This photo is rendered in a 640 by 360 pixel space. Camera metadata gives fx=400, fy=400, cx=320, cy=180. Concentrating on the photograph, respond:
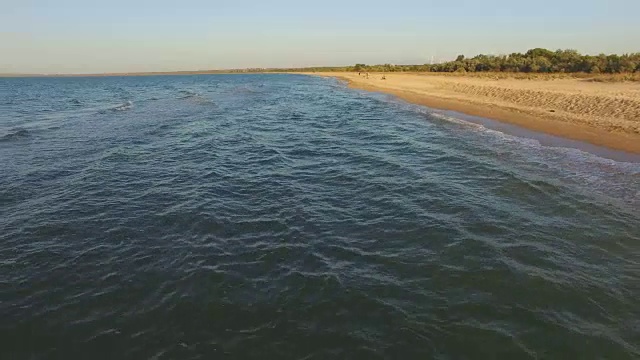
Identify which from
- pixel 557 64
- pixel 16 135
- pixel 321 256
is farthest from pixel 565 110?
pixel 557 64

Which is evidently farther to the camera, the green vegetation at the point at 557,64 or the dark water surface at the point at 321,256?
the green vegetation at the point at 557,64

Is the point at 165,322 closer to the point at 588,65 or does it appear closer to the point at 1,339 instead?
the point at 1,339

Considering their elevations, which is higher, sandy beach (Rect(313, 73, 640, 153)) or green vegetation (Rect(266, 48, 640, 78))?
green vegetation (Rect(266, 48, 640, 78))

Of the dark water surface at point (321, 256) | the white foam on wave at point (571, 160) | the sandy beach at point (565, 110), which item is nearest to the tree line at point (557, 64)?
the sandy beach at point (565, 110)

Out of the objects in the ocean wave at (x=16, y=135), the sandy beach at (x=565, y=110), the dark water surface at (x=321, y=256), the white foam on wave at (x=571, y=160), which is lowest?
the dark water surface at (x=321, y=256)

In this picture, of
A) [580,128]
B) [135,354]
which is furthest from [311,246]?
[580,128]

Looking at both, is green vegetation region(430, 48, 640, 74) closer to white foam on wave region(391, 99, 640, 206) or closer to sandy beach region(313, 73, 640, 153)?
sandy beach region(313, 73, 640, 153)

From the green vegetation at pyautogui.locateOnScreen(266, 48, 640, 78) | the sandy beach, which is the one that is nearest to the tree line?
the green vegetation at pyautogui.locateOnScreen(266, 48, 640, 78)

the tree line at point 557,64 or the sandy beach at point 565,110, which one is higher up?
the tree line at point 557,64

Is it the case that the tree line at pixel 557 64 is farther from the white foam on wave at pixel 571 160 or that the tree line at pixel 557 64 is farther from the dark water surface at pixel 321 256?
the dark water surface at pixel 321 256
